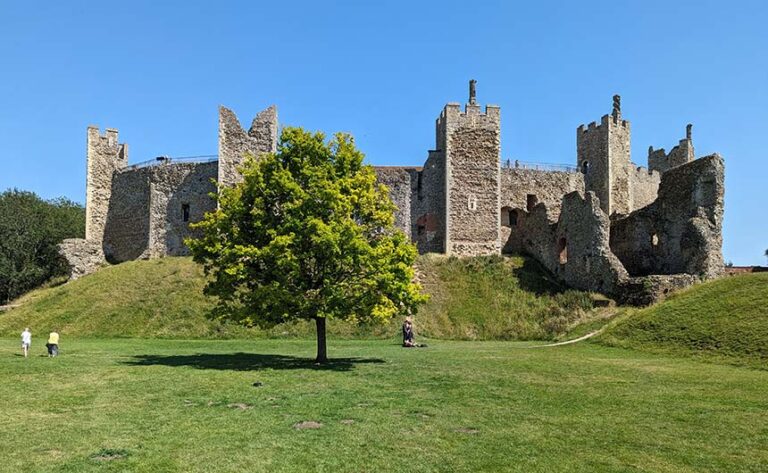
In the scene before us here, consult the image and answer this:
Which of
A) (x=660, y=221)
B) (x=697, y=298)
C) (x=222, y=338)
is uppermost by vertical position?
(x=660, y=221)

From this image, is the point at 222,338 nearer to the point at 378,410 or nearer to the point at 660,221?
the point at 378,410

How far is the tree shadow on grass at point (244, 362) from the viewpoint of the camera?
1802 cm

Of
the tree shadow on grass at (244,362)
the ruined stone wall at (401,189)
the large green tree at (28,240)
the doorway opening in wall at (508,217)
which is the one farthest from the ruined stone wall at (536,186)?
the large green tree at (28,240)

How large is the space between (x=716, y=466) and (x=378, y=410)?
17.9 ft

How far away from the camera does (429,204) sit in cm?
4175

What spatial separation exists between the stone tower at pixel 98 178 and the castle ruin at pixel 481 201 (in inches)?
A: 2.7

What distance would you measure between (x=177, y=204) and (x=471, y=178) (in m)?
19.2

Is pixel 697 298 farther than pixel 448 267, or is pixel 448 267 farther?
pixel 448 267

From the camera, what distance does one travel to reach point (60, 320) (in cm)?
3117

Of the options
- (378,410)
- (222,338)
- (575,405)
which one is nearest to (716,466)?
(575,405)

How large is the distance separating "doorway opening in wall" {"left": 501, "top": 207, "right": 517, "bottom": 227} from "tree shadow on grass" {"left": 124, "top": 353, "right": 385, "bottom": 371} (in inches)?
951

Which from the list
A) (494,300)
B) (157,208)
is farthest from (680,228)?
(157,208)

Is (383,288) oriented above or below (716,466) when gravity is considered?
above

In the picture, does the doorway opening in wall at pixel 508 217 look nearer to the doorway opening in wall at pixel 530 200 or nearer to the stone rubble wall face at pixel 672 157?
the doorway opening in wall at pixel 530 200
